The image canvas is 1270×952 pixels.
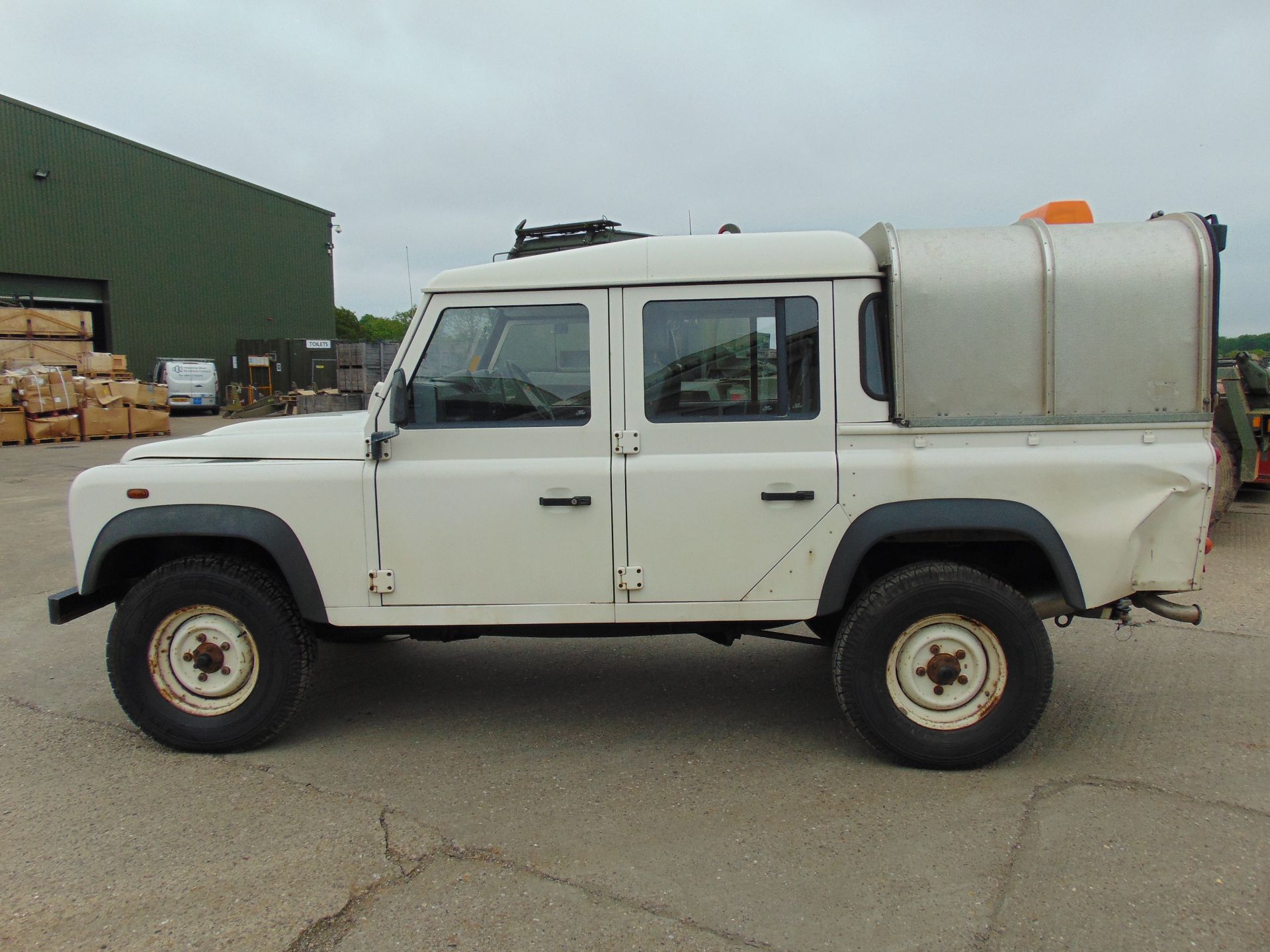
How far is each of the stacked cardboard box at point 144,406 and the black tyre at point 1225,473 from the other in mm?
20467

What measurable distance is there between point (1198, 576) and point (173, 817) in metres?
4.08

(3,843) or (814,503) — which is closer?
(3,843)

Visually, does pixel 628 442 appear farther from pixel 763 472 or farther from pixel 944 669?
pixel 944 669

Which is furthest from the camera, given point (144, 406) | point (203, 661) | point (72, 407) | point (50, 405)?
point (144, 406)

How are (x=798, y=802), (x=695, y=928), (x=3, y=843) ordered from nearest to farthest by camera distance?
1. (x=695, y=928)
2. (x=3, y=843)
3. (x=798, y=802)

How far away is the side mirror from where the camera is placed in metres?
3.68

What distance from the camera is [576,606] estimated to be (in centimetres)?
376

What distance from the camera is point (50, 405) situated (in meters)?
18.5

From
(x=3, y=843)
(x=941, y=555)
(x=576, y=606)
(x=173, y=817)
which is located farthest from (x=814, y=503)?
(x=3, y=843)

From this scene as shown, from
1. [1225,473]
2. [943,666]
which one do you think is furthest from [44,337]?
[943,666]

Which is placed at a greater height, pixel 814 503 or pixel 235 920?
pixel 814 503

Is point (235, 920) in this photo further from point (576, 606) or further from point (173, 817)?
point (576, 606)

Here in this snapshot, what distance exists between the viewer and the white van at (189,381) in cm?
2702

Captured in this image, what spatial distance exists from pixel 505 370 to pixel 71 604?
2.22m
